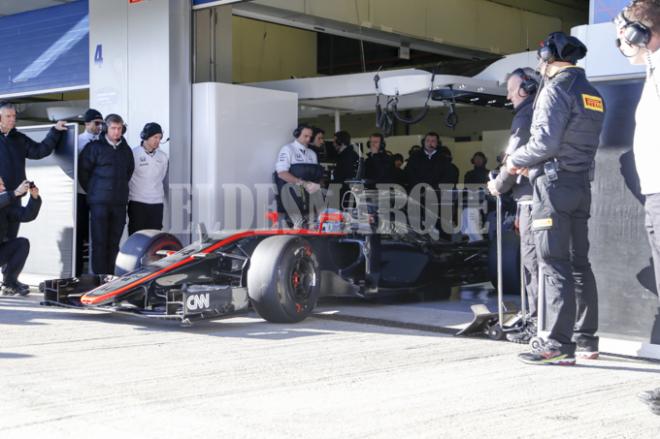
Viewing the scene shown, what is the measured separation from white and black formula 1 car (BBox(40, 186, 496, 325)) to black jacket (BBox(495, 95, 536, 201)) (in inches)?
71.4

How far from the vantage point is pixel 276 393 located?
471 cm

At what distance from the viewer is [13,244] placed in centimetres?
937

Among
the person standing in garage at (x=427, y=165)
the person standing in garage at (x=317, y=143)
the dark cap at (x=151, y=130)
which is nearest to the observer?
the dark cap at (x=151, y=130)

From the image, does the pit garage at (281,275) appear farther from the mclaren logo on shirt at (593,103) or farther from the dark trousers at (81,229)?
the mclaren logo on shirt at (593,103)

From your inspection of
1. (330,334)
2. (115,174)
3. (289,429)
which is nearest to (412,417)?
(289,429)

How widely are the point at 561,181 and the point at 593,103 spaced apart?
1.70ft

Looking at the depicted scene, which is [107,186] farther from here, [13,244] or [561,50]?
[561,50]

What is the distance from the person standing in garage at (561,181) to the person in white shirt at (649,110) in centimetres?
76

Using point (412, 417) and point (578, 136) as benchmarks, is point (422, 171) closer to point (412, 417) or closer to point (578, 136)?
point (578, 136)

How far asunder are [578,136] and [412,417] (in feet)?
7.10

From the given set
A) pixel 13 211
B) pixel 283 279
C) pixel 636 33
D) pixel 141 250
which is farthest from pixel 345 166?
pixel 636 33

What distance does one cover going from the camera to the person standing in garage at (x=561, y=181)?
542 centimetres

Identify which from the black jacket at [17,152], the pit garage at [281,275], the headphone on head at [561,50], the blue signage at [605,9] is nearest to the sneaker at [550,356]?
the pit garage at [281,275]

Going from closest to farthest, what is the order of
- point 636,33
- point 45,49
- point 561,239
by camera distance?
point 636,33 < point 561,239 < point 45,49
